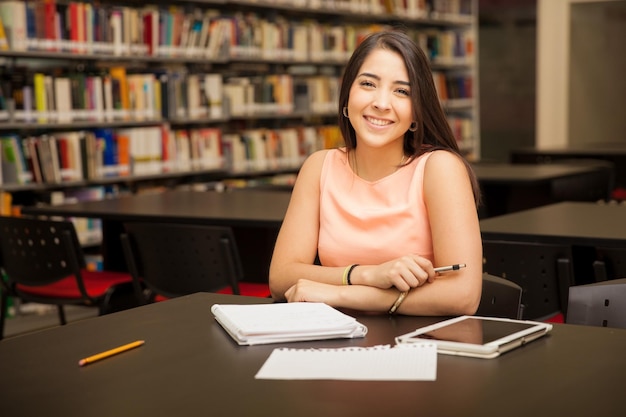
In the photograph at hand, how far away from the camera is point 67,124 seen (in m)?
5.55

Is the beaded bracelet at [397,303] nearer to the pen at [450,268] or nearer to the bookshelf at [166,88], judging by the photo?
the pen at [450,268]

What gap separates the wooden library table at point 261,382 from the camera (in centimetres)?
127

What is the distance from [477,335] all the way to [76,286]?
2662mm

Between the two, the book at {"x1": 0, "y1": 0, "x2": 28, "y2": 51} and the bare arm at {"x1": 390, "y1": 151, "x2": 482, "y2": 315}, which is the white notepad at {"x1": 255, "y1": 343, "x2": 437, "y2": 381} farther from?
the book at {"x1": 0, "y1": 0, "x2": 28, "y2": 51}

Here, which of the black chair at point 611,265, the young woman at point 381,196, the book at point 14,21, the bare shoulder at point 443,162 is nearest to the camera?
the young woman at point 381,196

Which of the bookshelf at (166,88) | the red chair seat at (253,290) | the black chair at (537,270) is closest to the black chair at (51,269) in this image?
the red chair seat at (253,290)

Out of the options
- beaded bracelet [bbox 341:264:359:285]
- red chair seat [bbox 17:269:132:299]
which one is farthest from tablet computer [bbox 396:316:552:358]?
red chair seat [bbox 17:269:132:299]

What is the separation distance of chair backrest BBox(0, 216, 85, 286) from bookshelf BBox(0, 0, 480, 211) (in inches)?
60.7

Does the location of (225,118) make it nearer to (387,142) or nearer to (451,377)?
(387,142)

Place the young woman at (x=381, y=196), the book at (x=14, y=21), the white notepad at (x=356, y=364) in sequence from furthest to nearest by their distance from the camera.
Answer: the book at (x=14, y=21)
the young woman at (x=381, y=196)
the white notepad at (x=356, y=364)

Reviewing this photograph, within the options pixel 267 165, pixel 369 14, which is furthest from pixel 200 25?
pixel 369 14

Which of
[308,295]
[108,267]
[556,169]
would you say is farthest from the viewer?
[556,169]

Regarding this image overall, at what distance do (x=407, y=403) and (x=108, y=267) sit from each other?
10.3 ft

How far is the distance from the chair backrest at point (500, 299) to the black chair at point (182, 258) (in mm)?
1301
